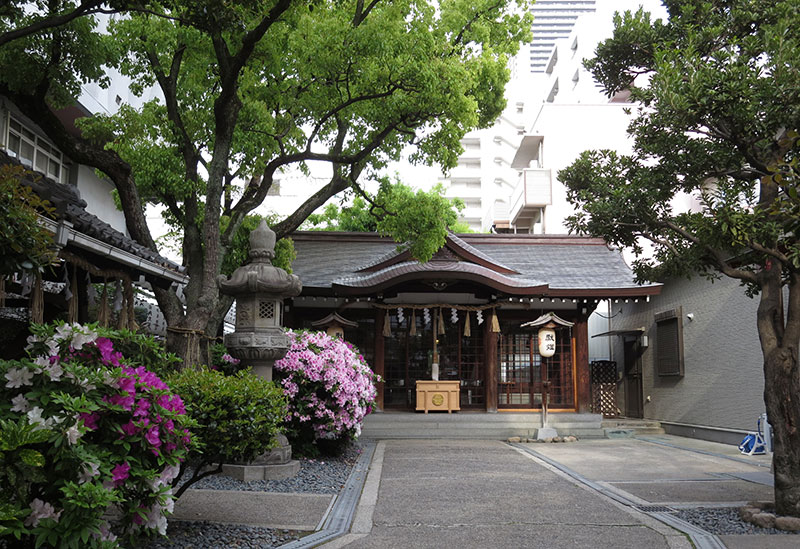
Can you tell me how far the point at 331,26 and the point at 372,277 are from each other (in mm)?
6645

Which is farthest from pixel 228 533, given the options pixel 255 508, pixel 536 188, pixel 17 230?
pixel 536 188

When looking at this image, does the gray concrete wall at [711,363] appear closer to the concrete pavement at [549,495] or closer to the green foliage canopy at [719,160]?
the concrete pavement at [549,495]

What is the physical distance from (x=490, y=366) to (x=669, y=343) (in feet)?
16.3

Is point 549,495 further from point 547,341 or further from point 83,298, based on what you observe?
point 547,341

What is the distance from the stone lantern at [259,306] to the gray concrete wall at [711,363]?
9927 millimetres

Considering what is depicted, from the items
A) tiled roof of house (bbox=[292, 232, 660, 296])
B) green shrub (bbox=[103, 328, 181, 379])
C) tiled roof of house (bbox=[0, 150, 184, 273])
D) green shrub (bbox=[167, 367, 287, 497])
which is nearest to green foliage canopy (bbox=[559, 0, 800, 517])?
green shrub (bbox=[167, 367, 287, 497])

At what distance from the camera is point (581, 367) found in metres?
16.9

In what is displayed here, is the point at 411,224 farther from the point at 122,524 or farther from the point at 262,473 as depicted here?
the point at 122,524

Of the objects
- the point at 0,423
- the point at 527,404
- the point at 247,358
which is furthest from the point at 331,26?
the point at 527,404

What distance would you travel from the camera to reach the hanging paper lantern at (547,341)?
51.3 ft

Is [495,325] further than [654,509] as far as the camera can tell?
Yes

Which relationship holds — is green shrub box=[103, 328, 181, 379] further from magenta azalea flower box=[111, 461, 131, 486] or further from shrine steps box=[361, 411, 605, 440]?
shrine steps box=[361, 411, 605, 440]

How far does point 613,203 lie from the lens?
779 cm

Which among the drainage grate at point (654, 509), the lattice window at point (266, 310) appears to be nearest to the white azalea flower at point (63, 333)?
the lattice window at point (266, 310)
